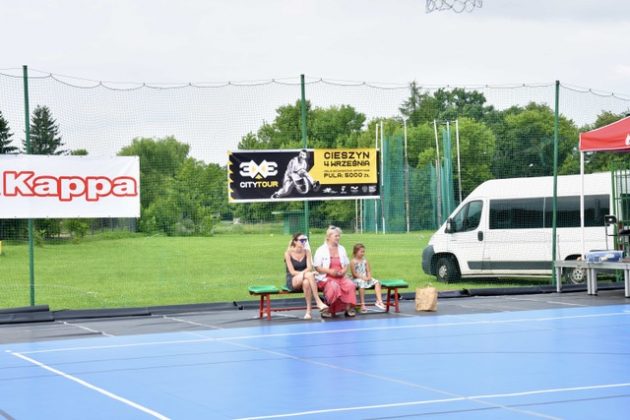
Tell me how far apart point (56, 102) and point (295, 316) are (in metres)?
5.42

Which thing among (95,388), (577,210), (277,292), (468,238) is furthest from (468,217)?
(95,388)

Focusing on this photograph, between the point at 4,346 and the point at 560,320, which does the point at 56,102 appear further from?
the point at 560,320

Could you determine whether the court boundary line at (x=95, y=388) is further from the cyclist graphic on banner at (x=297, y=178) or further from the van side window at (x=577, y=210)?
the van side window at (x=577, y=210)

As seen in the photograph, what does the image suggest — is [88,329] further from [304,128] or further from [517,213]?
[517,213]

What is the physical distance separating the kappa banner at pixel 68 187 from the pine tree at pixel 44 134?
388 millimetres

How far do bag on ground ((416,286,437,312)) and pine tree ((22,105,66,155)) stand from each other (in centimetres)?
649

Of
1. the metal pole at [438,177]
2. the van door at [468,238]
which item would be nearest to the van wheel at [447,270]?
the van door at [468,238]

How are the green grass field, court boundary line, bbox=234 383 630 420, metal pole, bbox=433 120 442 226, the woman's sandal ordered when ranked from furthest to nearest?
1. metal pole, bbox=433 120 442 226
2. the green grass field
3. the woman's sandal
4. court boundary line, bbox=234 383 630 420

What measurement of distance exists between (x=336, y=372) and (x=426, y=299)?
663cm

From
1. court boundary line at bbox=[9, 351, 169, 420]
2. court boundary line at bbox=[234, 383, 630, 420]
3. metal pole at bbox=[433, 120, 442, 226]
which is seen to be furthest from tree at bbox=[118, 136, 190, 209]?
court boundary line at bbox=[234, 383, 630, 420]

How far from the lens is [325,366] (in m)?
10.9

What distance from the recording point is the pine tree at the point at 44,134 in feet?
55.8

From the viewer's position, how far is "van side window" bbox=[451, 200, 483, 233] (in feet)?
74.8

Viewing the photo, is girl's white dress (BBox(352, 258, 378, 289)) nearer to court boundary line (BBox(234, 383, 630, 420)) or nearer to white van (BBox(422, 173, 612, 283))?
white van (BBox(422, 173, 612, 283))
